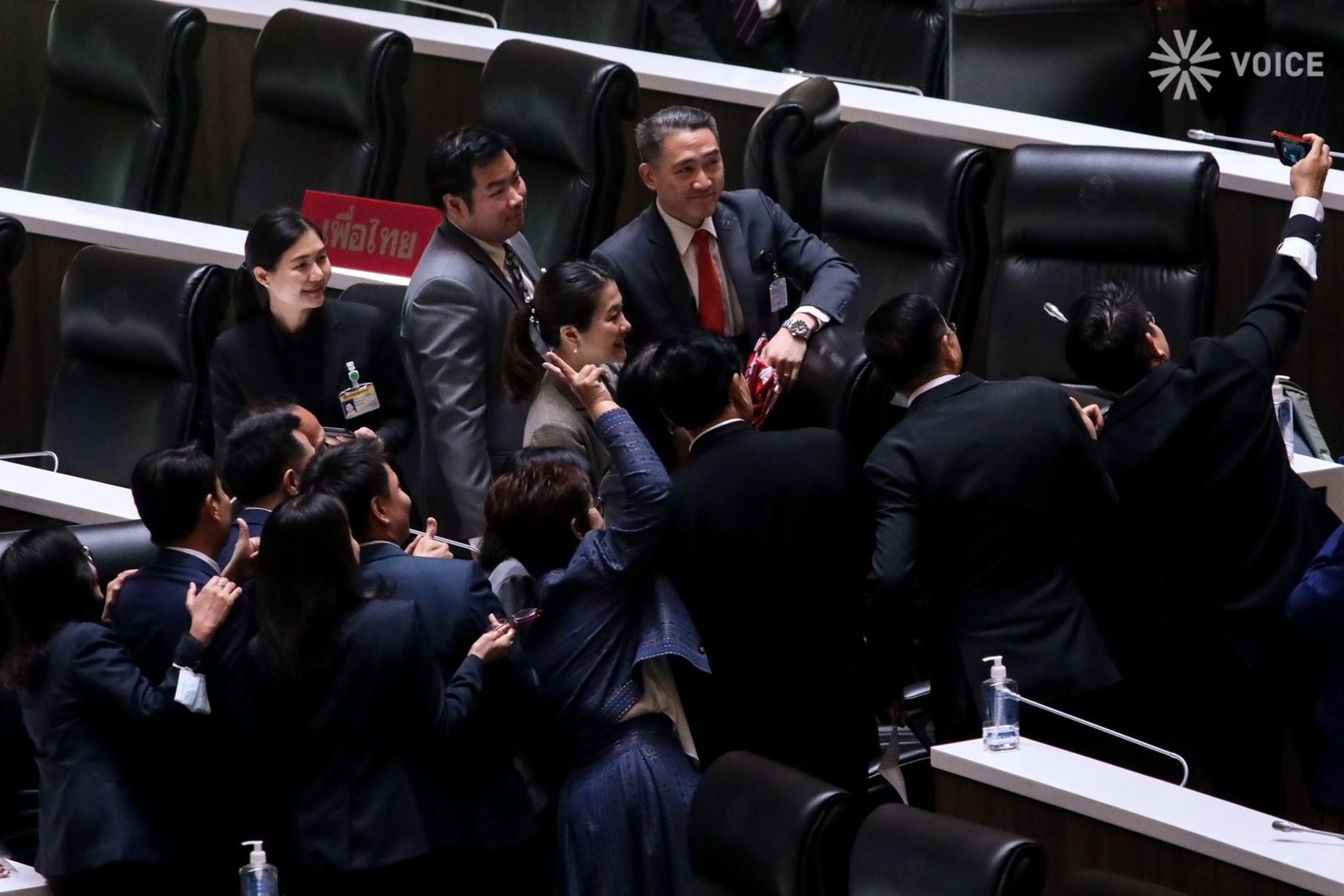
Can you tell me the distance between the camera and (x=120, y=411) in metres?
4.78

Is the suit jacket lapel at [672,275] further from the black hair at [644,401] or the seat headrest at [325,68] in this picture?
the seat headrest at [325,68]

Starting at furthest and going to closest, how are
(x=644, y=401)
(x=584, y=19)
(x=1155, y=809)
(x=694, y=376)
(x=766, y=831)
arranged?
(x=584, y=19) → (x=644, y=401) → (x=694, y=376) → (x=1155, y=809) → (x=766, y=831)

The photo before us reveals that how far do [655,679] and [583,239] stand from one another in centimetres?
175

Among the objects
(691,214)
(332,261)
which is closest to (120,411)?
(332,261)

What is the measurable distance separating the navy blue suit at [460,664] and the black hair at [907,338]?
713 mm

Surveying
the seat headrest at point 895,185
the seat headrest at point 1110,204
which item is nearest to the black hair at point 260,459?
the seat headrest at point 895,185

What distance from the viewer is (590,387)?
11.1 ft

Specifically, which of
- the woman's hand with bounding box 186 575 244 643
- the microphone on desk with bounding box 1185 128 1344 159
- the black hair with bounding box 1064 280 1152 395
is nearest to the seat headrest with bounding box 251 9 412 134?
the microphone on desk with bounding box 1185 128 1344 159

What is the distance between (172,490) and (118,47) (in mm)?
2841

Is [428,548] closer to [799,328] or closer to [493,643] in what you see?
[493,643]

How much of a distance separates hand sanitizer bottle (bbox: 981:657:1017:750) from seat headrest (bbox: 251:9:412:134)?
2.63 m

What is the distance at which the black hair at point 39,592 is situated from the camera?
3.16 meters

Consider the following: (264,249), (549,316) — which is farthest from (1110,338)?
(264,249)

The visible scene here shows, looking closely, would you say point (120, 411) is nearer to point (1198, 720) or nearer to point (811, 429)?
point (811, 429)
